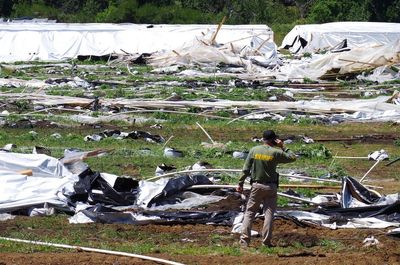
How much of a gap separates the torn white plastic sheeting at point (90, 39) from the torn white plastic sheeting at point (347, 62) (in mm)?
16464

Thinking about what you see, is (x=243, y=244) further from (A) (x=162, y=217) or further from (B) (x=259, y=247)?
(A) (x=162, y=217)

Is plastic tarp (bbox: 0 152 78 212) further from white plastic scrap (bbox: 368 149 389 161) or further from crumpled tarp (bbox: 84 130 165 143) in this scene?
white plastic scrap (bbox: 368 149 389 161)

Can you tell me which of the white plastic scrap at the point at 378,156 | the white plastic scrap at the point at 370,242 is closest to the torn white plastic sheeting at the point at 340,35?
the white plastic scrap at the point at 378,156

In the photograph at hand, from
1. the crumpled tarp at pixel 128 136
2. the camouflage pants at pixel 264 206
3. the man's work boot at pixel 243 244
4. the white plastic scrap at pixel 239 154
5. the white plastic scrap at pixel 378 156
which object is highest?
the camouflage pants at pixel 264 206

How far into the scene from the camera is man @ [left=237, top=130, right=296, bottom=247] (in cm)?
1255

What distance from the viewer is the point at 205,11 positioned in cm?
8675

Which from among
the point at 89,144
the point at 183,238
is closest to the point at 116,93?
the point at 89,144

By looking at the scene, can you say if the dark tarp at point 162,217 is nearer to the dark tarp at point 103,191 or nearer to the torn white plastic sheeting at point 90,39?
the dark tarp at point 103,191

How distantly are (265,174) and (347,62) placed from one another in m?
29.9

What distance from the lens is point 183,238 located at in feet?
45.1

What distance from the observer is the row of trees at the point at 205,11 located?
267ft

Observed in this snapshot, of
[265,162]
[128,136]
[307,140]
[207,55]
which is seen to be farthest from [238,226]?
[207,55]

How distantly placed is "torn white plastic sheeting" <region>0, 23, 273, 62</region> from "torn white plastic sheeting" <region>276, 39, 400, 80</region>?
54.0 ft

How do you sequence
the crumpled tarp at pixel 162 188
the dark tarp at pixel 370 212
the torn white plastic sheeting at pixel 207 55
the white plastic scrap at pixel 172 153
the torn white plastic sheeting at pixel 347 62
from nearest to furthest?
the dark tarp at pixel 370 212 < the crumpled tarp at pixel 162 188 < the white plastic scrap at pixel 172 153 < the torn white plastic sheeting at pixel 347 62 < the torn white plastic sheeting at pixel 207 55
